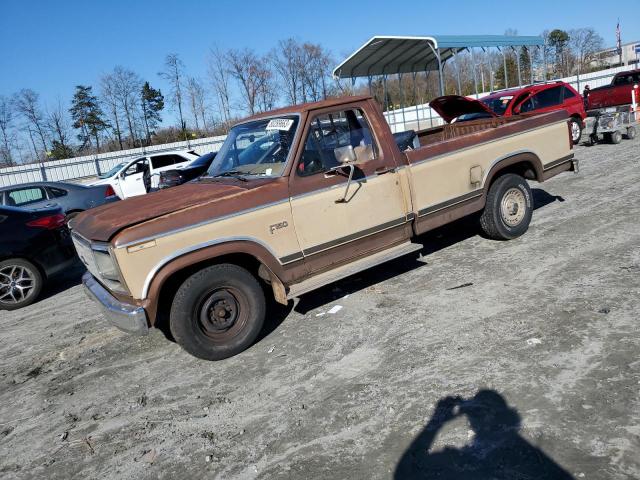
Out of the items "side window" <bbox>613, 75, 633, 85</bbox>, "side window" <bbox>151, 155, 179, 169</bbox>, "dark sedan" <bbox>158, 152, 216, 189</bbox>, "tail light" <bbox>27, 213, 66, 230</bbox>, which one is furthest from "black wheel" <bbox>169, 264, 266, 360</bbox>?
"side window" <bbox>613, 75, 633, 85</bbox>

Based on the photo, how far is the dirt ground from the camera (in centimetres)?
277

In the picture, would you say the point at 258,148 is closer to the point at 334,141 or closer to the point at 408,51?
the point at 334,141

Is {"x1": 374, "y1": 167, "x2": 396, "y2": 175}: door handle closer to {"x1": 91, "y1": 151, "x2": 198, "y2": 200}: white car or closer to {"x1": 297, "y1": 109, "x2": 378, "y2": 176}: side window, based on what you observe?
{"x1": 297, "y1": 109, "x2": 378, "y2": 176}: side window

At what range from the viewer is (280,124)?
4.68 metres

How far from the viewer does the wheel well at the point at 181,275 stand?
13.5 ft

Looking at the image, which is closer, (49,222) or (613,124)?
(49,222)

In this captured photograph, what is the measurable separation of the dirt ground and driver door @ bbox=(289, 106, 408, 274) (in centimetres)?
68

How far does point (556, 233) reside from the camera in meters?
6.35

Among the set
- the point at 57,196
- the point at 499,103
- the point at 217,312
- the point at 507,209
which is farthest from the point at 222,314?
the point at 499,103

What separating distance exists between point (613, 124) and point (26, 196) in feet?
49.4

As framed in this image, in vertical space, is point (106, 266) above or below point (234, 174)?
below

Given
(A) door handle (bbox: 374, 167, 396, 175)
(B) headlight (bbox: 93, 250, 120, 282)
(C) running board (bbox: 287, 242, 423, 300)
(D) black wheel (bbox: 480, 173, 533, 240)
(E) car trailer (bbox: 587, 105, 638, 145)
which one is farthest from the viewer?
(E) car trailer (bbox: 587, 105, 638, 145)

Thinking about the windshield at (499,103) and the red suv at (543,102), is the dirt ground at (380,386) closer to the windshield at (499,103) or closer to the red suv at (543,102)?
the red suv at (543,102)

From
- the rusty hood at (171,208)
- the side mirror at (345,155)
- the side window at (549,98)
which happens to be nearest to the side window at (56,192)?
the rusty hood at (171,208)
